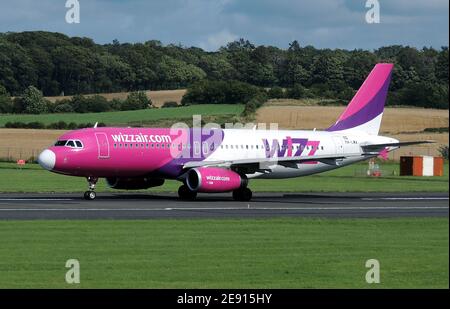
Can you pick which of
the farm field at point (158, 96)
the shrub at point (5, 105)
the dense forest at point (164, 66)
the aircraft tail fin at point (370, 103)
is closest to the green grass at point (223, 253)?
the aircraft tail fin at point (370, 103)

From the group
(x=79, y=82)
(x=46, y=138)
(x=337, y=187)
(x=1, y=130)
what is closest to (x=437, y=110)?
(x=337, y=187)

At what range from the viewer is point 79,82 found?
148375 mm

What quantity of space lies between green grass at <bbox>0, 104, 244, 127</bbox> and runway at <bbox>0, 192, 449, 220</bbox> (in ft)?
178

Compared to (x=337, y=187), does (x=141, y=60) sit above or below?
above

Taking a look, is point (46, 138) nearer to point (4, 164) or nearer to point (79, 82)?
point (4, 164)

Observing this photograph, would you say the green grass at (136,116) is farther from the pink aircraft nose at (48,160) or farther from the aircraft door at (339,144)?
the pink aircraft nose at (48,160)

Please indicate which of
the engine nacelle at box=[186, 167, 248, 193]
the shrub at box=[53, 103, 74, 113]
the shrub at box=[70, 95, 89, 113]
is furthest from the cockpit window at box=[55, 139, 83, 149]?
the shrub at box=[70, 95, 89, 113]

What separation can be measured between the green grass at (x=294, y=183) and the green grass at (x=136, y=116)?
1097 inches

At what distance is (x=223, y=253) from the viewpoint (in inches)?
1032

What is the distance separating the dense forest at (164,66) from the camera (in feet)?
415

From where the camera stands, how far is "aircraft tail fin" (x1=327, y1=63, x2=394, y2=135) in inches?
2411

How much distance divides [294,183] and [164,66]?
88.2 m

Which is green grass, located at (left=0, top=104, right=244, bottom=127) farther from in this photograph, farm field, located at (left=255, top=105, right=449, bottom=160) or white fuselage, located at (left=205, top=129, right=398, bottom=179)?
white fuselage, located at (left=205, top=129, right=398, bottom=179)

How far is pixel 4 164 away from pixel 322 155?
41268mm
